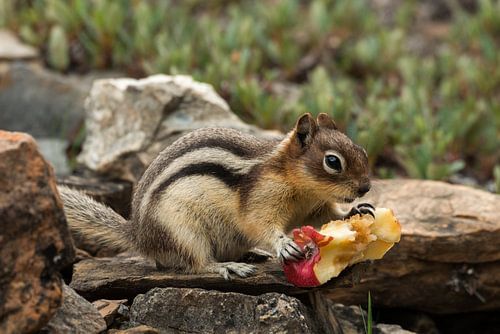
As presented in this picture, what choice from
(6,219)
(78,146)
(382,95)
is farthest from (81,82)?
(6,219)

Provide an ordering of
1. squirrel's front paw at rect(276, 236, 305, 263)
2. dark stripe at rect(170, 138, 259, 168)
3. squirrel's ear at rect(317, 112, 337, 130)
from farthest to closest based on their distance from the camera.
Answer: squirrel's ear at rect(317, 112, 337, 130)
dark stripe at rect(170, 138, 259, 168)
squirrel's front paw at rect(276, 236, 305, 263)

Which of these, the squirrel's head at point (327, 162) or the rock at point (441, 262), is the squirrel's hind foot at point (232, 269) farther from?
the rock at point (441, 262)

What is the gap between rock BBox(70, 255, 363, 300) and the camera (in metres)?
5.47

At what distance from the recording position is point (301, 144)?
19.1 feet

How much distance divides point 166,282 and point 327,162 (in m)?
1.34

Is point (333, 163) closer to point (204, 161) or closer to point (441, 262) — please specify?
point (204, 161)

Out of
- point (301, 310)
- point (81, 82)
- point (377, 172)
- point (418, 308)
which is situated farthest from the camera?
point (81, 82)

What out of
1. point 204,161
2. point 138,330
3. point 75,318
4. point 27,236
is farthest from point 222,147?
point 27,236

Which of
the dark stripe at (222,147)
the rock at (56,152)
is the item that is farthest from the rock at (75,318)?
the rock at (56,152)

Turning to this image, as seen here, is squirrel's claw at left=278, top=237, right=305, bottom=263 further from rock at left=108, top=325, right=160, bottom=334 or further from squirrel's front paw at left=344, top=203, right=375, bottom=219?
rock at left=108, top=325, right=160, bottom=334

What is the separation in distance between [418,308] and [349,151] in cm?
201

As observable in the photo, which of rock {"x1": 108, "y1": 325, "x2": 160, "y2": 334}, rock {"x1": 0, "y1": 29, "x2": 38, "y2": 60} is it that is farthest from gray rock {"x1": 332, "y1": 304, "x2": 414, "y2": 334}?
rock {"x1": 0, "y1": 29, "x2": 38, "y2": 60}

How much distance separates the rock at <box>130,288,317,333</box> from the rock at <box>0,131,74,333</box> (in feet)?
3.11

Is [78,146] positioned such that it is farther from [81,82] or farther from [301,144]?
[301,144]
